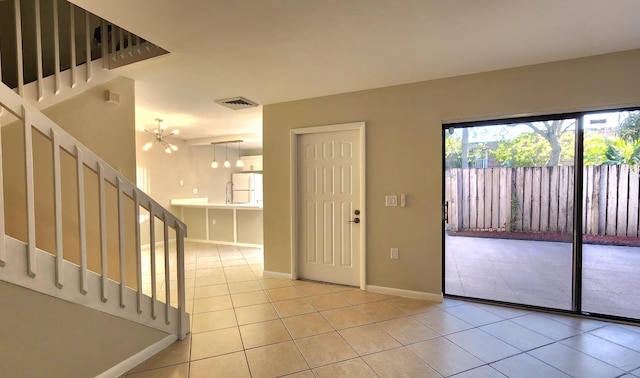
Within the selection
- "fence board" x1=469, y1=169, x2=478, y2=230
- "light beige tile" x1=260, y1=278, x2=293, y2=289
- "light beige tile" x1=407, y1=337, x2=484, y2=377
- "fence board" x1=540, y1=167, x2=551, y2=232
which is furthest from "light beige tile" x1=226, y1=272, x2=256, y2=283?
"fence board" x1=540, y1=167, x2=551, y2=232

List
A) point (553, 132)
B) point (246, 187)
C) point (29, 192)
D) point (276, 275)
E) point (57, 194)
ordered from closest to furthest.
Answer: point (29, 192) < point (57, 194) < point (553, 132) < point (276, 275) < point (246, 187)

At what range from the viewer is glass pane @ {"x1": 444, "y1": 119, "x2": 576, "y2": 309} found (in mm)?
3123

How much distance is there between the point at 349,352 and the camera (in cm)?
231

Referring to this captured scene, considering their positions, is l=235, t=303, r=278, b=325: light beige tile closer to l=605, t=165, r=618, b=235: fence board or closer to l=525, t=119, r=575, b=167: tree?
l=525, t=119, r=575, b=167: tree

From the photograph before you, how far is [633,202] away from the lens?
9.40 feet

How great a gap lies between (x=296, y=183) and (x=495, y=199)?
2.55 m

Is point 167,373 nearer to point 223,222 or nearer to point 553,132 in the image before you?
point 553,132

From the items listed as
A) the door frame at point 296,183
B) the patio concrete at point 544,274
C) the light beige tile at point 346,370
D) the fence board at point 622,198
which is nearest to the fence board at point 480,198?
the patio concrete at point 544,274

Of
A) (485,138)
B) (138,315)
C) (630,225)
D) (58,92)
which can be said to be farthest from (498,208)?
(58,92)

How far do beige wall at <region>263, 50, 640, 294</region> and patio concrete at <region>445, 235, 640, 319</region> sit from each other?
82 cm

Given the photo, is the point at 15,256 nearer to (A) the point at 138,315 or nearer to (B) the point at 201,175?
(A) the point at 138,315

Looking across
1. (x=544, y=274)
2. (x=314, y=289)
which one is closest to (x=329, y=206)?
(x=314, y=289)

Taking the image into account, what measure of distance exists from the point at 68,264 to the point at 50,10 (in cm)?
272

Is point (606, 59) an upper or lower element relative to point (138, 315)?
upper
